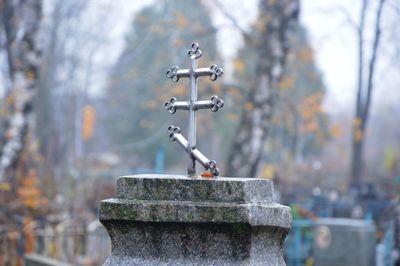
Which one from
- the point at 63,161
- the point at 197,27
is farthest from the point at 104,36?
the point at 197,27

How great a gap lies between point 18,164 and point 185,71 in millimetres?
9383

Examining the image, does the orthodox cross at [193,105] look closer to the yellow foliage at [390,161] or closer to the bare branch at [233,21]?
the bare branch at [233,21]

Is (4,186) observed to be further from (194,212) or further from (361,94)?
(361,94)

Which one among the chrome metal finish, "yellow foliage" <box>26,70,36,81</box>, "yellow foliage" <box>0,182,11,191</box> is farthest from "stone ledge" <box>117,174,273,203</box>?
"yellow foliage" <box>26,70,36,81</box>

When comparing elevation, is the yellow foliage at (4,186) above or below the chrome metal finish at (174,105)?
below

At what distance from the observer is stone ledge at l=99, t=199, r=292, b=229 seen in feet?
12.3

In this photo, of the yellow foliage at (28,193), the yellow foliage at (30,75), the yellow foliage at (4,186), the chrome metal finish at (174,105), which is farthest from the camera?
the yellow foliage at (30,75)

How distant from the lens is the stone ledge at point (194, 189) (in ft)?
12.6

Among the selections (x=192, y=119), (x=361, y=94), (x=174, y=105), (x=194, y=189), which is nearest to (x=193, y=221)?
(x=194, y=189)

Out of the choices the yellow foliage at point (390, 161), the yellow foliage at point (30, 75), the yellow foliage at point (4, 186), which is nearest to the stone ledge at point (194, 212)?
the yellow foliage at point (4, 186)

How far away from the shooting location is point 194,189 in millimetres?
3900

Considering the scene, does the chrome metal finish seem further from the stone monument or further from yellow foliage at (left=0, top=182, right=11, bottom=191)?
yellow foliage at (left=0, top=182, right=11, bottom=191)

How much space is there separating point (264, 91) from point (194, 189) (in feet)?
31.7

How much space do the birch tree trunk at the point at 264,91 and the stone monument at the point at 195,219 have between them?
905 cm
